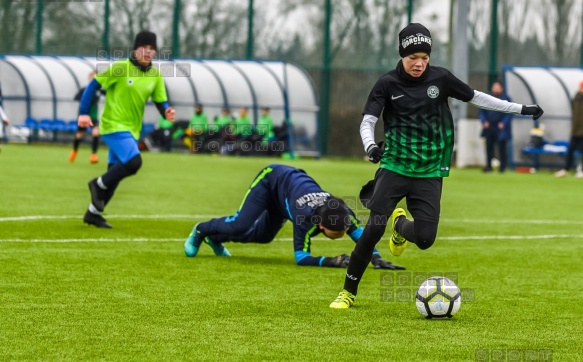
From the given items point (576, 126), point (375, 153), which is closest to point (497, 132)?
point (576, 126)

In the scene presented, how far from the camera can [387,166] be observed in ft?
26.6

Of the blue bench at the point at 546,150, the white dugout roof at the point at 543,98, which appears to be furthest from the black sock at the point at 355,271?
the white dugout roof at the point at 543,98

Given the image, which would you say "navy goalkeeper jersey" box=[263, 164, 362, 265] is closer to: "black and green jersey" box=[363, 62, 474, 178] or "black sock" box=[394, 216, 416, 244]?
"black sock" box=[394, 216, 416, 244]

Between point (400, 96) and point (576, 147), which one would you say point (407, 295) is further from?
point (576, 147)

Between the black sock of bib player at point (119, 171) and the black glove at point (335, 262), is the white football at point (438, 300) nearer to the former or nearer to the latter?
the black glove at point (335, 262)

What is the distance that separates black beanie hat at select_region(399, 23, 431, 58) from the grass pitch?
1.82 metres

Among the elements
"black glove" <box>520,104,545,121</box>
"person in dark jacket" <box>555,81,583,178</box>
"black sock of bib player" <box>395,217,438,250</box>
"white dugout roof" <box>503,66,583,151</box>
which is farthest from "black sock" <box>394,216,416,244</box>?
"white dugout roof" <box>503,66,583,151</box>

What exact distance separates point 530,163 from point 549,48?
29.2ft

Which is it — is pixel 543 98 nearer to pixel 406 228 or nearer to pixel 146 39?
pixel 146 39

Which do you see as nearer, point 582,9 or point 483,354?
point 483,354

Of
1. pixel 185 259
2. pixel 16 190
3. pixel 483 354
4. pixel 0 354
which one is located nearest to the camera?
pixel 0 354

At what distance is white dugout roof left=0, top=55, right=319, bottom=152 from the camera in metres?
38.6

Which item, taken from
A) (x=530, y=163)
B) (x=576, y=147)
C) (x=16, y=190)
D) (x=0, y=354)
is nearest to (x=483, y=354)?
(x=0, y=354)

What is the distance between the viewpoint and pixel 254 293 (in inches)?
339
